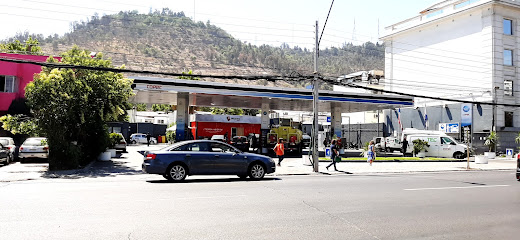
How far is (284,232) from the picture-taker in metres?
7.02

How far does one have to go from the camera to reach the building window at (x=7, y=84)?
96.0 ft

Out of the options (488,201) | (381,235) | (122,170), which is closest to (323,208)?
(381,235)

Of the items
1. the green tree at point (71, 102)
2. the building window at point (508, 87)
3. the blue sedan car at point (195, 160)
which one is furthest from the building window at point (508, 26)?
the green tree at point (71, 102)

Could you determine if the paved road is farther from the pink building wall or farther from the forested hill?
the forested hill

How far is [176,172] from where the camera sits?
567 inches

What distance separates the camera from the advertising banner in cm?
4109

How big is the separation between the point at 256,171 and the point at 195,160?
2560mm

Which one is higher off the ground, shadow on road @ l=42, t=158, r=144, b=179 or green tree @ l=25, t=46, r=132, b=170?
green tree @ l=25, t=46, r=132, b=170

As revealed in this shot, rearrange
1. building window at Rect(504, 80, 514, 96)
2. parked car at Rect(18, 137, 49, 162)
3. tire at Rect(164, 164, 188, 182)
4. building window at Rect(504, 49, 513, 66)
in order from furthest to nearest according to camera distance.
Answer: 1. building window at Rect(504, 49, 513, 66)
2. building window at Rect(504, 80, 514, 96)
3. parked car at Rect(18, 137, 49, 162)
4. tire at Rect(164, 164, 188, 182)

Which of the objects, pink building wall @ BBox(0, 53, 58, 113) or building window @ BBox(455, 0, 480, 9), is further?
building window @ BBox(455, 0, 480, 9)

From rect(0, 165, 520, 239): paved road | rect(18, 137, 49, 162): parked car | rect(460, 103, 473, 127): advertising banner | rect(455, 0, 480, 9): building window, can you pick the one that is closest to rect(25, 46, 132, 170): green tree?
rect(18, 137, 49, 162): parked car

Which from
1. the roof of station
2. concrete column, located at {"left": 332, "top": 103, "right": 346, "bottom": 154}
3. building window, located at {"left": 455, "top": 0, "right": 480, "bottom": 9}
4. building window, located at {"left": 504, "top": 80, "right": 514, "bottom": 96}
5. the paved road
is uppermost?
building window, located at {"left": 455, "top": 0, "right": 480, "bottom": 9}

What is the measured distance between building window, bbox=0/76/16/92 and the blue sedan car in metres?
20.7

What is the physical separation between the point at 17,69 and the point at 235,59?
133 m
